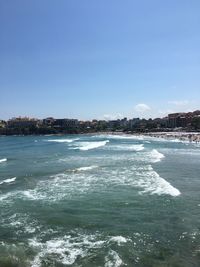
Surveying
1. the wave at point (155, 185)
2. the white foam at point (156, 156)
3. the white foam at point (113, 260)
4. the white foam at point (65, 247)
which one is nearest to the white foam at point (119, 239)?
the white foam at point (65, 247)

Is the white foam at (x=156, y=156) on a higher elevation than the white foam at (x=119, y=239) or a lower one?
higher

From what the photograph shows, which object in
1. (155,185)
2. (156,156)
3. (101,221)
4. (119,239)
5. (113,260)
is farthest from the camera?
(156,156)

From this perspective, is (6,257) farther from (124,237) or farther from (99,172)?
(99,172)

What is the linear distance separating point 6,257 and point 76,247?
105 inches

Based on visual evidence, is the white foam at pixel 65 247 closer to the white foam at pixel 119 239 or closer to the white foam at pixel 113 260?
the white foam at pixel 119 239

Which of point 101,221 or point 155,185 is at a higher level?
point 155,185

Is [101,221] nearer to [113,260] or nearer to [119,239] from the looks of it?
[119,239]

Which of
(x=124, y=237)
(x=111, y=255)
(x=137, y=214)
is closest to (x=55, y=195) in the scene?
(x=137, y=214)

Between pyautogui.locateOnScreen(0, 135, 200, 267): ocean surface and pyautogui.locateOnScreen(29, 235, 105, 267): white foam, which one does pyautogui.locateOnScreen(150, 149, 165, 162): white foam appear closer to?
pyautogui.locateOnScreen(0, 135, 200, 267): ocean surface

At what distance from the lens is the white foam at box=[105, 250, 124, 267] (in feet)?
44.9

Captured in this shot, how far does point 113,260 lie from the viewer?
46.2ft

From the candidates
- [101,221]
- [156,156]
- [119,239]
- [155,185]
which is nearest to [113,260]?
[119,239]

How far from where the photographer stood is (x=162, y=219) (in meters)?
19.0

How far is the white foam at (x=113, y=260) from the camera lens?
13.7 metres
